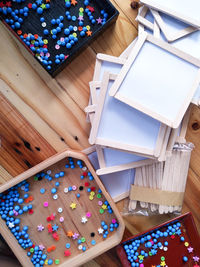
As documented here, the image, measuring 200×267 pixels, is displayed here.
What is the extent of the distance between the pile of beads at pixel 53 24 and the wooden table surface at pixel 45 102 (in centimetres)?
6

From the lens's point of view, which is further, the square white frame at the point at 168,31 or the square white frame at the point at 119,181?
the square white frame at the point at 119,181

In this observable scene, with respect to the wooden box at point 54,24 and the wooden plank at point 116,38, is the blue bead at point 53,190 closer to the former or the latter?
the wooden box at point 54,24

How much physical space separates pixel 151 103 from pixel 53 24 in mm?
489

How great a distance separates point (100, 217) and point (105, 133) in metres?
0.33

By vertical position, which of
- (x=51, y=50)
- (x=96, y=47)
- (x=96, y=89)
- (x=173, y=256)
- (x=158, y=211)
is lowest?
(x=173, y=256)

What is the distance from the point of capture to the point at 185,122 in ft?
3.30

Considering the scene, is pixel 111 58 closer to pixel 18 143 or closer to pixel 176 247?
pixel 18 143

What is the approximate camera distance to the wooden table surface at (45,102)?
40.5 inches

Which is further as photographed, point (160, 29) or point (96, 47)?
point (96, 47)

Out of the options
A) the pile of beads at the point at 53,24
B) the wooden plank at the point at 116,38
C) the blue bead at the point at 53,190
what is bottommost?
the blue bead at the point at 53,190

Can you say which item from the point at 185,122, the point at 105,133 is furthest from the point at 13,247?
the point at 185,122

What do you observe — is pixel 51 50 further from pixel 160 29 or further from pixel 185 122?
pixel 185 122

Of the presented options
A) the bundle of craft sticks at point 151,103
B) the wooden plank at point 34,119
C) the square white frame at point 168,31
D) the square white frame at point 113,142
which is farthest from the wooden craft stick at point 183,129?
the wooden plank at point 34,119

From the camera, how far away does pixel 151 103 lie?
2.89 feet
